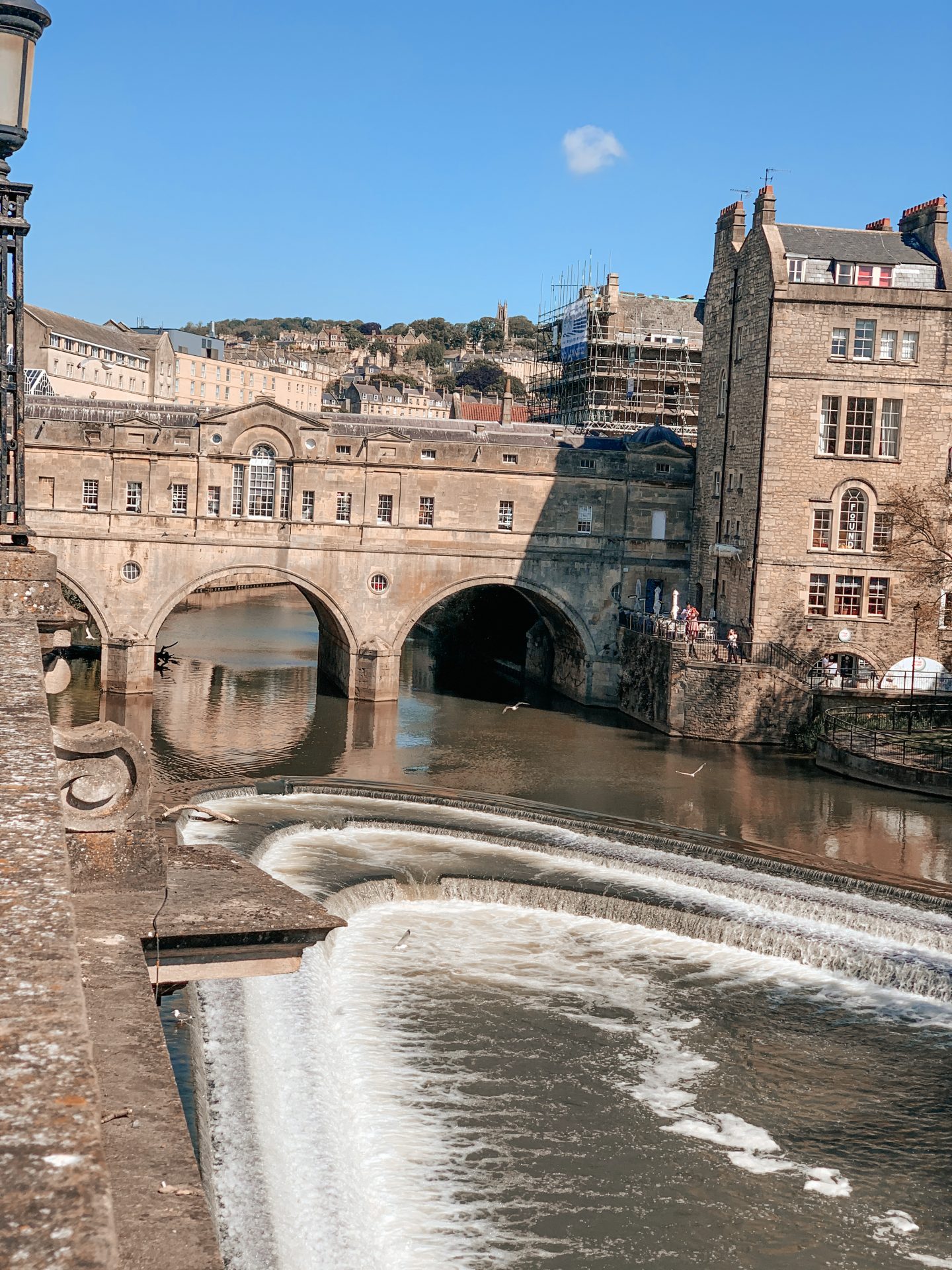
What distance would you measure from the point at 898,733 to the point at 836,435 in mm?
9136

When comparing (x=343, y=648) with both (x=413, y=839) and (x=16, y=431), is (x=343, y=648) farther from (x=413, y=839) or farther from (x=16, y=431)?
(x=16, y=431)

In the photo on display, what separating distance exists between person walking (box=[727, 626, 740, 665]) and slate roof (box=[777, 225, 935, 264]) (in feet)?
37.9

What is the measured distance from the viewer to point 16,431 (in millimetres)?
8555

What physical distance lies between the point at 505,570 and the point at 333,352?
Result: 128 meters

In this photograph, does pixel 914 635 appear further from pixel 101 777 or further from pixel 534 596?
pixel 101 777

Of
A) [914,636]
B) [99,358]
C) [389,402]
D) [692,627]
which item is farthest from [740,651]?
[389,402]

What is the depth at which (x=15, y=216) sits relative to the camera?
28.0ft

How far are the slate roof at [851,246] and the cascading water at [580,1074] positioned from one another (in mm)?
24137

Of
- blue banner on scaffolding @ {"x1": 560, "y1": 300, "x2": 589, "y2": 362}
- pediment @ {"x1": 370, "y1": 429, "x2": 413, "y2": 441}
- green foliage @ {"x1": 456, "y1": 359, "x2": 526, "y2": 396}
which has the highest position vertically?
green foliage @ {"x1": 456, "y1": 359, "x2": 526, "y2": 396}

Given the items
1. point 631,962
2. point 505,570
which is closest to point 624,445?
point 505,570

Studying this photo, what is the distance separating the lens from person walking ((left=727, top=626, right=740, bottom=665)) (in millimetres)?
38031

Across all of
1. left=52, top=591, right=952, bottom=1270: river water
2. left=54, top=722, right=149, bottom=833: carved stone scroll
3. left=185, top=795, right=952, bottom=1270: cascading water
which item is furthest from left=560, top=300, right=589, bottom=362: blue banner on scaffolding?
left=54, top=722, right=149, bottom=833: carved stone scroll

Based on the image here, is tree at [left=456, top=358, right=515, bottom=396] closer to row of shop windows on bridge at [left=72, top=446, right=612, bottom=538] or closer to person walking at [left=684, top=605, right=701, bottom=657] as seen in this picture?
row of shop windows on bridge at [left=72, top=446, right=612, bottom=538]

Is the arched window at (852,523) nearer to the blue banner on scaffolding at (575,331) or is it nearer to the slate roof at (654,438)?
the slate roof at (654,438)
